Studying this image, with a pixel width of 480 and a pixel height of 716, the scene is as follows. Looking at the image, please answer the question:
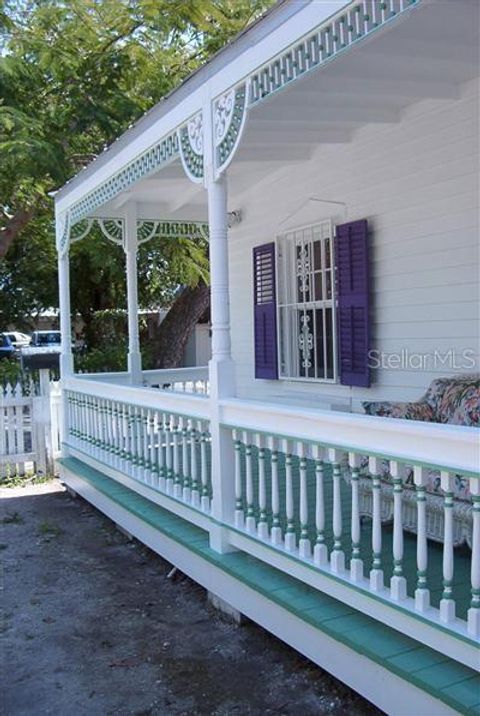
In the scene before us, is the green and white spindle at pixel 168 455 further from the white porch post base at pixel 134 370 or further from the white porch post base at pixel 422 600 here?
the white porch post base at pixel 134 370

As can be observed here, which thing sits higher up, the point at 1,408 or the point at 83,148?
the point at 83,148

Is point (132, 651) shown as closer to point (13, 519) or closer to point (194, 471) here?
point (194, 471)

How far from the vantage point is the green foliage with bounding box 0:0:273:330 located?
976 centimetres

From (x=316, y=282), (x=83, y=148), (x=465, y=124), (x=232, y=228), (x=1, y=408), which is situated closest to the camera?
(x=465, y=124)

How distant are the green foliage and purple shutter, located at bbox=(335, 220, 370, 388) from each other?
483 cm

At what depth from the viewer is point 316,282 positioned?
659 cm

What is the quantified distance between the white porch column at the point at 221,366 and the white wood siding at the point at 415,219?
1727 millimetres

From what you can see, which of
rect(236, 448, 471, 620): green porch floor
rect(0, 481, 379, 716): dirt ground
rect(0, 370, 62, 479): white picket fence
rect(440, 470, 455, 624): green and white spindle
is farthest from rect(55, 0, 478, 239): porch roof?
rect(0, 370, 62, 479): white picket fence

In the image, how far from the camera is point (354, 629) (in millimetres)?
3203

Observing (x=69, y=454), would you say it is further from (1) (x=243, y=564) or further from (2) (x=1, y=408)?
(1) (x=243, y=564)

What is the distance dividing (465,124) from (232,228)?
3.59m

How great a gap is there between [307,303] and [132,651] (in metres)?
3.70

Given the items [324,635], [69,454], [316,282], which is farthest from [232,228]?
[324,635]

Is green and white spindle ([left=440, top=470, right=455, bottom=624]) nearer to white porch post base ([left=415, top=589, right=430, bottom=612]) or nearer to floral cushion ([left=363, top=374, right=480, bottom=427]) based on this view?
white porch post base ([left=415, top=589, right=430, bottom=612])
